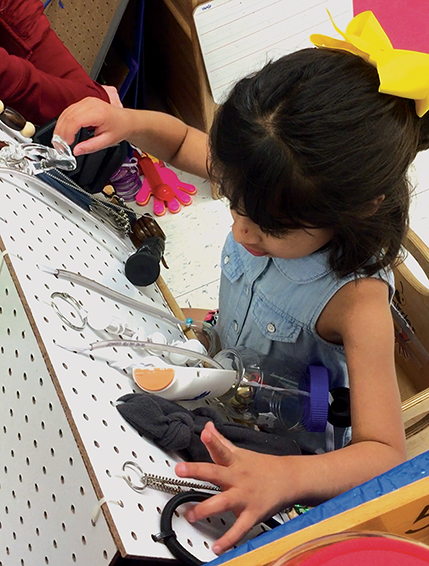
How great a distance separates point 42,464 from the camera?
473 mm

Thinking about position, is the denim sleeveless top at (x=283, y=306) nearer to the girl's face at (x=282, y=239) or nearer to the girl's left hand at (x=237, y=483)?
the girl's face at (x=282, y=239)

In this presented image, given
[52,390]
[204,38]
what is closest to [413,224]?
[204,38]

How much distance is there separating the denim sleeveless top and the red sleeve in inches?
17.3

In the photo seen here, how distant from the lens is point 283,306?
804mm

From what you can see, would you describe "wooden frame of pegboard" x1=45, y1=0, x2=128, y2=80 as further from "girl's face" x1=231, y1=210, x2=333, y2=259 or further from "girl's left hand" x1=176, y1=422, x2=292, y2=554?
"girl's left hand" x1=176, y1=422, x2=292, y2=554

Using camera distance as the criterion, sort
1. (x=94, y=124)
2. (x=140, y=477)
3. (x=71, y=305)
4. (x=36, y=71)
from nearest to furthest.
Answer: (x=140, y=477) < (x=71, y=305) < (x=94, y=124) < (x=36, y=71)

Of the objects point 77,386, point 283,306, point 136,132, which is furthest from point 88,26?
point 77,386

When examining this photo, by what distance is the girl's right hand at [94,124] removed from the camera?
72 centimetres

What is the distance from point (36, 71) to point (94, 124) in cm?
26

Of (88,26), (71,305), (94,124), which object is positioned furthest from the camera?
(88,26)

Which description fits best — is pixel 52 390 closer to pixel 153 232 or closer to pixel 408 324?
pixel 153 232

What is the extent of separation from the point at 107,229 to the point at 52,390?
403 mm

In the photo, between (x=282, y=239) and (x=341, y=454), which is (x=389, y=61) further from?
(x=341, y=454)

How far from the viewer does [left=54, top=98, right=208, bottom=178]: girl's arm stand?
74cm
